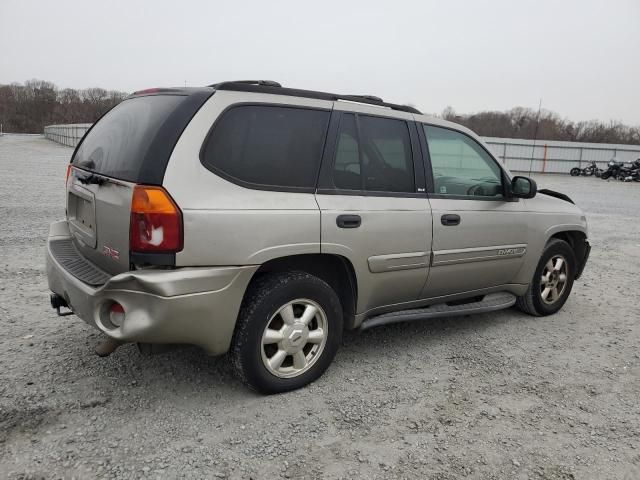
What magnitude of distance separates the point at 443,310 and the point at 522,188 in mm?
1203

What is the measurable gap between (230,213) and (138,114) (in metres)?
0.92

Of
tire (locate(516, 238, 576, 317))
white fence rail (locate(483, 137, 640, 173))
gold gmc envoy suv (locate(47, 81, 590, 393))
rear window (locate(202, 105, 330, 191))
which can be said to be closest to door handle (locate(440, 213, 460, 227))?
gold gmc envoy suv (locate(47, 81, 590, 393))

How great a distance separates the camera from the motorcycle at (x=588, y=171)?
32.9 meters

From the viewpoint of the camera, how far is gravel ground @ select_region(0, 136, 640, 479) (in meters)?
2.45

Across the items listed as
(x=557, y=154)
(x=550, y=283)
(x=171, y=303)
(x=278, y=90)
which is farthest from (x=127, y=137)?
(x=557, y=154)

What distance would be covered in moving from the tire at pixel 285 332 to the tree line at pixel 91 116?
36898 mm

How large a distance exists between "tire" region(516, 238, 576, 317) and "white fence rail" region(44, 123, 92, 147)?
3302 centimetres

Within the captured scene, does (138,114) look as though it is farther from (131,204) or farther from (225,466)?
(225,466)

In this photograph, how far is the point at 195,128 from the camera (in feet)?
8.79

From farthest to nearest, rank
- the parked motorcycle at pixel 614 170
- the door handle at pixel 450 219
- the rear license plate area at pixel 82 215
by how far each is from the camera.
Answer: the parked motorcycle at pixel 614 170 < the door handle at pixel 450 219 < the rear license plate area at pixel 82 215

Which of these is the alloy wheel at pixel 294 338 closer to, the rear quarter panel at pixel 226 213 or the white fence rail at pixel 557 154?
the rear quarter panel at pixel 226 213

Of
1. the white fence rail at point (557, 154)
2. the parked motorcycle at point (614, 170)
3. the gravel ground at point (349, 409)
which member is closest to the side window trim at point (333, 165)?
the gravel ground at point (349, 409)

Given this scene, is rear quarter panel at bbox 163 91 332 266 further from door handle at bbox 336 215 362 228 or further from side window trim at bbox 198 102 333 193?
door handle at bbox 336 215 362 228

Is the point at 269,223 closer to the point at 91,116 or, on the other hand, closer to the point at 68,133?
the point at 68,133
